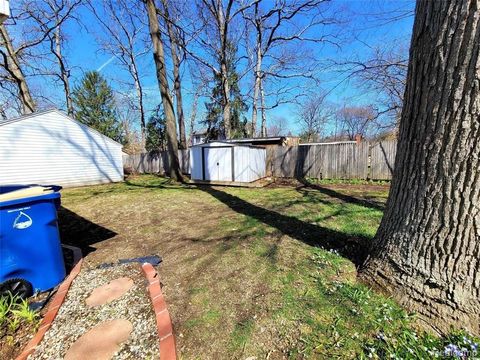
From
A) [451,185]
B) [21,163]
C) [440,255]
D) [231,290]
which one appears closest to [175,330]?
[231,290]

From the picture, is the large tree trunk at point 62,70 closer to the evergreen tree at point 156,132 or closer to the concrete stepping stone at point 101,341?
the evergreen tree at point 156,132

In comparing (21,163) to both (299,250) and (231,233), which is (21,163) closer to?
(231,233)

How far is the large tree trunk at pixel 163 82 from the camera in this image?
29.4 ft

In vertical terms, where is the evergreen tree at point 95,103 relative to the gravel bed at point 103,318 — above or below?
above

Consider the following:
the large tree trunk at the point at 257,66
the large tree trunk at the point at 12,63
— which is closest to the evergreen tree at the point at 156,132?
the large tree trunk at the point at 257,66

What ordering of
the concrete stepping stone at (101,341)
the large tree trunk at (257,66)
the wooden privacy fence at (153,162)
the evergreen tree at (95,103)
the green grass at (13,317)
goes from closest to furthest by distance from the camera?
1. the concrete stepping stone at (101,341)
2. the green grass at (13,317)
3. the large tree trunk at (257,66)
4. the wooden privacy fence at (153,162)
5. the evergreen tree at (95,103)

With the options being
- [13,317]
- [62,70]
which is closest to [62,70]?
[62,70]

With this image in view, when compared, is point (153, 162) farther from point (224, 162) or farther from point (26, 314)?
point (26, 314)

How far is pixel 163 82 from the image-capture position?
9.56 m

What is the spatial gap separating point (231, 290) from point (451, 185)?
6.48ft

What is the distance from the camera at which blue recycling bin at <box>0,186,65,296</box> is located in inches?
81.1

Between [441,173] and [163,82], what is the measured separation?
33.2 ft

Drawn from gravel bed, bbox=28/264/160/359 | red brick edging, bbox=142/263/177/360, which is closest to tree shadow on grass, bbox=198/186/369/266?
red brick edging, bbox=142/263/177/360

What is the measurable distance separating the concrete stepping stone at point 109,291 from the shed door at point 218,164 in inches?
295
